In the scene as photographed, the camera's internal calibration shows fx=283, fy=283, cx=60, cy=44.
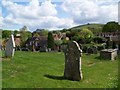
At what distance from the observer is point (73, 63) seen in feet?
62.9

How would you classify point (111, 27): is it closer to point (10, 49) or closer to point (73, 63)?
point (10, 49)

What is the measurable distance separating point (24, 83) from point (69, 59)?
14.4 feet

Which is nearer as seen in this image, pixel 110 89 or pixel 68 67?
pixel 110 89

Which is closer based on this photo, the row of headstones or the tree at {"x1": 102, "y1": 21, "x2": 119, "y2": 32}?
the row of headstones

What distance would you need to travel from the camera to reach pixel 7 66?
68.7 feet

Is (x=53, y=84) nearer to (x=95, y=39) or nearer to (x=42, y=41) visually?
(x=95, y=39)

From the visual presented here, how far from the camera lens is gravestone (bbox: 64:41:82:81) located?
18.9 m

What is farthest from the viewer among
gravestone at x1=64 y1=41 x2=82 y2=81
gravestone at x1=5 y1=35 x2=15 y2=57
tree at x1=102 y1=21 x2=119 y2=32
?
tree at x1=102 y1=21 x2=119 y2=32

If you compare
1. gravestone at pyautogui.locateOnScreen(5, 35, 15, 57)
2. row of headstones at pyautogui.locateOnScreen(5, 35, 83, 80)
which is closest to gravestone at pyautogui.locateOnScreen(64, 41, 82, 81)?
row of headstones at pyautogui.locateOnScreen(5, 35, 83, 80)

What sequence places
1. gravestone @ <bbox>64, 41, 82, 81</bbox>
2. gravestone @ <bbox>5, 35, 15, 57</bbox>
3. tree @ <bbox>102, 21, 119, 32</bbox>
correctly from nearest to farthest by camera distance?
gravestone @ <bbox>64, 41, 82, 81</bbox> → gravestone @ <bbox>5, 35, 15, 57</bbox> → tree @ <bbox>102, 21, 119, 32</bbox>

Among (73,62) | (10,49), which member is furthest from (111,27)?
(73,62)

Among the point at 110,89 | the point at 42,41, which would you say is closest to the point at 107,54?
the point at 110,89

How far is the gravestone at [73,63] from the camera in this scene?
18.9 metres

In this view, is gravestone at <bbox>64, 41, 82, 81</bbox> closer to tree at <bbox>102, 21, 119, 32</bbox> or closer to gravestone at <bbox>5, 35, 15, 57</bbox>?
gravestone at <bbox>5, 35, 15, 57</bbox>
